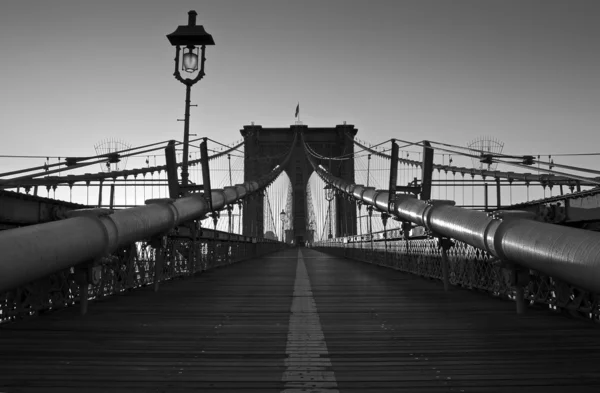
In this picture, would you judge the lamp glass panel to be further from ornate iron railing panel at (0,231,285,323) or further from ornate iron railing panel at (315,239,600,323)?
ornate iron railing panel at (315,239,600,323)

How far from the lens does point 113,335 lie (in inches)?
181

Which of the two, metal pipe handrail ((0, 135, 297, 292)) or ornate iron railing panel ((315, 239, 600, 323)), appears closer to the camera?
metal pipe handrail ((0, 135, 297, 292))

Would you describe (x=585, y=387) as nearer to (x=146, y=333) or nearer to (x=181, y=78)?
(x=146, y=333)

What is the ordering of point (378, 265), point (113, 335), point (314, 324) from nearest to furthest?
1. point (113, 335)
2. point (314, 324)
3. point (378, 265)

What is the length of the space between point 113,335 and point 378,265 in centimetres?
1400

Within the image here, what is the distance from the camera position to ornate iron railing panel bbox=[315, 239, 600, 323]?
5.43 metres

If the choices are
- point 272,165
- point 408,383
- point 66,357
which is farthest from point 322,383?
point 272,165

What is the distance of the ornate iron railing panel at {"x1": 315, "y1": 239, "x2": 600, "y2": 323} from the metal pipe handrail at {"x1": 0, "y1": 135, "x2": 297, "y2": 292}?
3.75m

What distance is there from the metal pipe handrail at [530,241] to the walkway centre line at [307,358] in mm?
1676

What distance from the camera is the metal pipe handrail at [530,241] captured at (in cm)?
352

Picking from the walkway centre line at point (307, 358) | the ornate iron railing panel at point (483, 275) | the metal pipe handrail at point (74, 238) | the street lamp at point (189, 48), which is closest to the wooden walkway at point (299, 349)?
the walkway centre line at point (307, 358)

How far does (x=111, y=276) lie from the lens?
7.58 metres

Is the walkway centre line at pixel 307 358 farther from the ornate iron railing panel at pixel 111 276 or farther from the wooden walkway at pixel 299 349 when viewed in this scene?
the ornate iron railing panel at pixel 111 276

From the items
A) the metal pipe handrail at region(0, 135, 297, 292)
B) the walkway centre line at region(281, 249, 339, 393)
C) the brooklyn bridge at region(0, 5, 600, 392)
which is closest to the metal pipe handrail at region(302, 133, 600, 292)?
the brooklyn bridge at region(0, 5, 600, 392)
